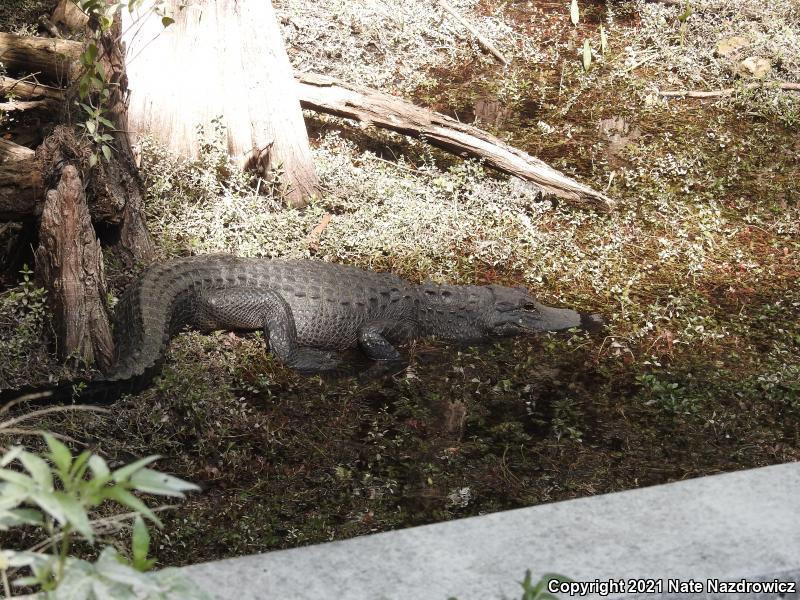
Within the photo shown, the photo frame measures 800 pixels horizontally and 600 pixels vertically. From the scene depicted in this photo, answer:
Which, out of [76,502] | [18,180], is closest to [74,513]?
[76,502]

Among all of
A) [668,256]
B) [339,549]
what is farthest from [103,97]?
[668,256]

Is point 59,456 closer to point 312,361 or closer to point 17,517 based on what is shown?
point 17,517

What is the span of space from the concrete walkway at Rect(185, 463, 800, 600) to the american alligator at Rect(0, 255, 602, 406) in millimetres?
2490

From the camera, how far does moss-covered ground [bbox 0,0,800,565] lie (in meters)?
4.07

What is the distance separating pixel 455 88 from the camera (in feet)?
27.5

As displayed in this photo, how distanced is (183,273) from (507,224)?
2347 millimetres

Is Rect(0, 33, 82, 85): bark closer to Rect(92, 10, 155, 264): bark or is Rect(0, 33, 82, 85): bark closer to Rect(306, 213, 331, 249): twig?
Rect(92, 10, 155, 264): bark

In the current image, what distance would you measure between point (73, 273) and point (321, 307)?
1.47 metres

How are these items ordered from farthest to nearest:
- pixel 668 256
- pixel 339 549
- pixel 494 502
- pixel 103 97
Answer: pixel 668 256 < pixel 103 97 < pixel 494 502 < pixel 339 549

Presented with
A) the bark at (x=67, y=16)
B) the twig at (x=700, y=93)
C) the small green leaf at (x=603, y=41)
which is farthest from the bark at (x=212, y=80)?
the twig at (x=700, y=93)

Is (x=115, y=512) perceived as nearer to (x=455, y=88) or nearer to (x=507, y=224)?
(x=507, y=224)

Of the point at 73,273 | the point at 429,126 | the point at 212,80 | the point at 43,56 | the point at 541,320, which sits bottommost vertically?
the point at 541,320

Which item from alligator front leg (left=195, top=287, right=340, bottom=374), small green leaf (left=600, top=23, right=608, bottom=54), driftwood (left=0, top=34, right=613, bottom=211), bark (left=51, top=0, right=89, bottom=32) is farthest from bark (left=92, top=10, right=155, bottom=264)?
small green leaf (left=600, top=23, right=608, bottom=54)

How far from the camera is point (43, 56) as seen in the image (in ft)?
16.9
